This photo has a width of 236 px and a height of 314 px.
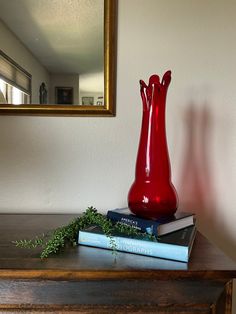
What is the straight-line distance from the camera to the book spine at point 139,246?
601mm

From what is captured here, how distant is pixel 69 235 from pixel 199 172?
1.88ft

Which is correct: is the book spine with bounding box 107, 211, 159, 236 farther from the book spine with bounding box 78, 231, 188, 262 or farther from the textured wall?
the textured wall

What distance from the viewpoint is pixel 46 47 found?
40.9 inches

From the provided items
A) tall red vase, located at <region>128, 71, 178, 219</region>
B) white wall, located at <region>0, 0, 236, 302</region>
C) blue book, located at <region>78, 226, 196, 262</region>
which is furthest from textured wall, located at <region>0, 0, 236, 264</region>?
blue book, located at <region>78, 226, 196, 262</region>

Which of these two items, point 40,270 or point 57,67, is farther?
point 57,67

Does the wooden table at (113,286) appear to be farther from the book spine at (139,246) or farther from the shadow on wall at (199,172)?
the shadow on wall at (199,172)

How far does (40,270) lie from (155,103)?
1.66 ft

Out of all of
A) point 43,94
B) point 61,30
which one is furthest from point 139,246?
point 61,30

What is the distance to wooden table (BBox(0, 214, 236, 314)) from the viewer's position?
0.55 m

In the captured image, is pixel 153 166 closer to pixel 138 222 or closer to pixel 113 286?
pixel 138 222

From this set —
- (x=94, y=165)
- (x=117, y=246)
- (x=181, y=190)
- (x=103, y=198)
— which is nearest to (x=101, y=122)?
(x=94, y=165)

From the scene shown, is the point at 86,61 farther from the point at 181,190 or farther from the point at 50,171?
the point at 181,190

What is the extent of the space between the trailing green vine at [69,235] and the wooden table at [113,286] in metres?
0.06

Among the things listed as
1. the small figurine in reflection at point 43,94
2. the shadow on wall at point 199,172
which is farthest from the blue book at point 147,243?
the small figurine in reflection at point 43,94
